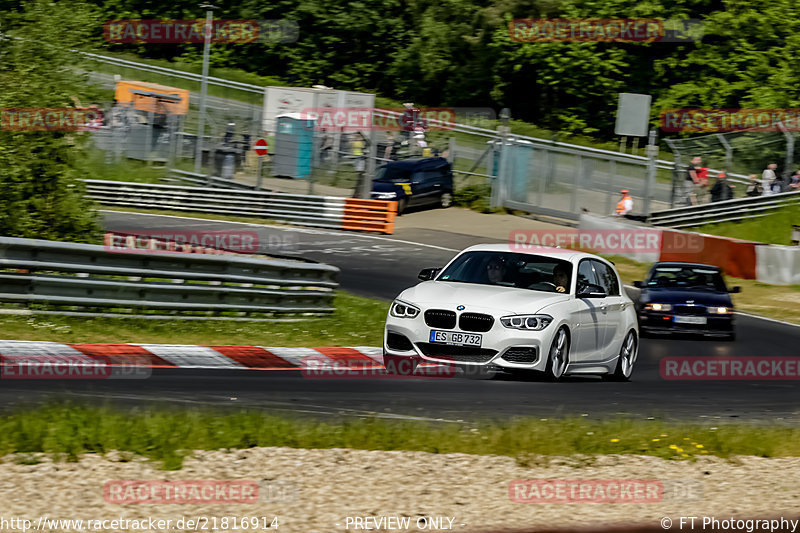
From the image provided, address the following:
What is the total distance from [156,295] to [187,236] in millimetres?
12837

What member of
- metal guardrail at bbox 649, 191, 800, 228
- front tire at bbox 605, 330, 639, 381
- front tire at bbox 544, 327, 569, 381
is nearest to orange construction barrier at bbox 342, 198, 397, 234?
metal guardrail at bbox 649, 191, 800, 228

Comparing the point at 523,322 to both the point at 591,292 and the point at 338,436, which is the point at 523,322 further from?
the point at 338,436

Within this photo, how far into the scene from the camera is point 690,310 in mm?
19062

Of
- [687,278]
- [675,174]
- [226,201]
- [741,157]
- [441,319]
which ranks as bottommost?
[226,201]

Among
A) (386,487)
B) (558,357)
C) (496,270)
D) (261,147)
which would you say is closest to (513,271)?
(496,270)

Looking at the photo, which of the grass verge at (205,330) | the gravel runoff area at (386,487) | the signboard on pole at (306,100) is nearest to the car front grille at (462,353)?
the gravel runoff area at (386,487)

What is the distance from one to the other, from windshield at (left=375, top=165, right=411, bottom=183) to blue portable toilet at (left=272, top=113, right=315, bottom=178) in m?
2.00

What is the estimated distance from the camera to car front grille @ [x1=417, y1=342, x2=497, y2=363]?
11.9m

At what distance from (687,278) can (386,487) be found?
13904 mm

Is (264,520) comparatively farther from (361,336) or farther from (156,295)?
(361,336)

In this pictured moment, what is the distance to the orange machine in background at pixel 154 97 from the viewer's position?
119 feet

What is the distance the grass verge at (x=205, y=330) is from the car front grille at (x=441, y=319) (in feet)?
11.2

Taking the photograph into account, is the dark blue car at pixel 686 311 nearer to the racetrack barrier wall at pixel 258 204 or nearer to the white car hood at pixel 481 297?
the white car hood at pixel 481 297

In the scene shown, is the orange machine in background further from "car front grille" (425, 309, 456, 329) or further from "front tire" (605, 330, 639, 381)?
"car front grille" (425, 309, 456, 329)
